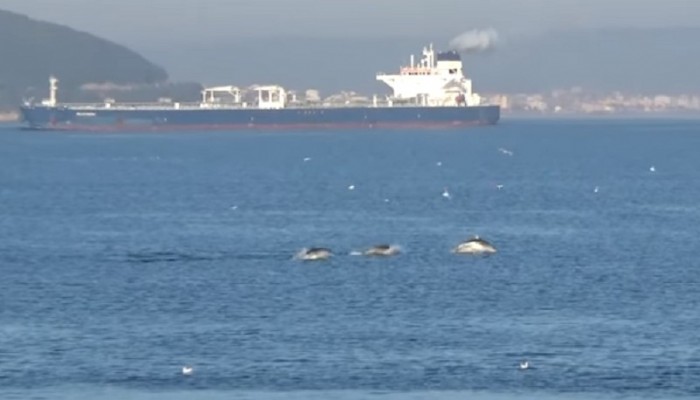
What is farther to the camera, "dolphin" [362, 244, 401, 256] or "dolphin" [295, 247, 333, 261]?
"dolphin" [362, 244, 401, 256]

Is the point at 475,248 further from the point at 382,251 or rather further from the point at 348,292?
the point at 348,292

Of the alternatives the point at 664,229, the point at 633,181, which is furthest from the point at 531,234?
the point at 633,181

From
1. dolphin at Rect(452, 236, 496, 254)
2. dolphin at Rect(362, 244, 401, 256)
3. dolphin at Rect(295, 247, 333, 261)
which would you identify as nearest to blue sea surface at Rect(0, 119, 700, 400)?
dolphin at Rect(295, 247, 333, 261)

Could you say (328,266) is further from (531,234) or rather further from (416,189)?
(416,189)

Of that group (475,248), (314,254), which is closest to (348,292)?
(314,254)

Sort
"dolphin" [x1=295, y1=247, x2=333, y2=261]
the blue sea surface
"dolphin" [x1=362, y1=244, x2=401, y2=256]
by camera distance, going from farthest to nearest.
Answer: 1. "dolphin" [x1=362, y1=244, x2=401, y2=256]
2. "dolphin" [x1=295, y1=247, x2=333, y2=261]
3. the blue sea surface

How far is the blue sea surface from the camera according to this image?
3488 centimetres

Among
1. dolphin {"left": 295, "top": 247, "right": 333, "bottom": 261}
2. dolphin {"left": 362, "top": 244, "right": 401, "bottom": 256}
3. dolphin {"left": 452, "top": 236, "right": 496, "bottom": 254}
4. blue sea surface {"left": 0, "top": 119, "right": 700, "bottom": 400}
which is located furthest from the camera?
dolphin {"left": 452, "top": 236, "right": 496, "bottom": 254}

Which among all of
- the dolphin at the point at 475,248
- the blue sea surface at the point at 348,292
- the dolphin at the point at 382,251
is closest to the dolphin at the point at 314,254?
the blue sea surface at the point at 348,292

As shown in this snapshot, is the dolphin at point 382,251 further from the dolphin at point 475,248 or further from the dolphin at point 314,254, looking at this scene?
the dolphin at point 475,248

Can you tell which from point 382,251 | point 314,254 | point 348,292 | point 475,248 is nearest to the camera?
point 348,292

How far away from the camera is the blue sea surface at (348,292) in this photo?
34875mm

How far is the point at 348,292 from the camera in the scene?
46469 millimetres

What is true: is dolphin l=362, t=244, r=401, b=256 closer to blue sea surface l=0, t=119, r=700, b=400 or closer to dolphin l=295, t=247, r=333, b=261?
blue sea surface l=0, t=119, r=700, b=400
